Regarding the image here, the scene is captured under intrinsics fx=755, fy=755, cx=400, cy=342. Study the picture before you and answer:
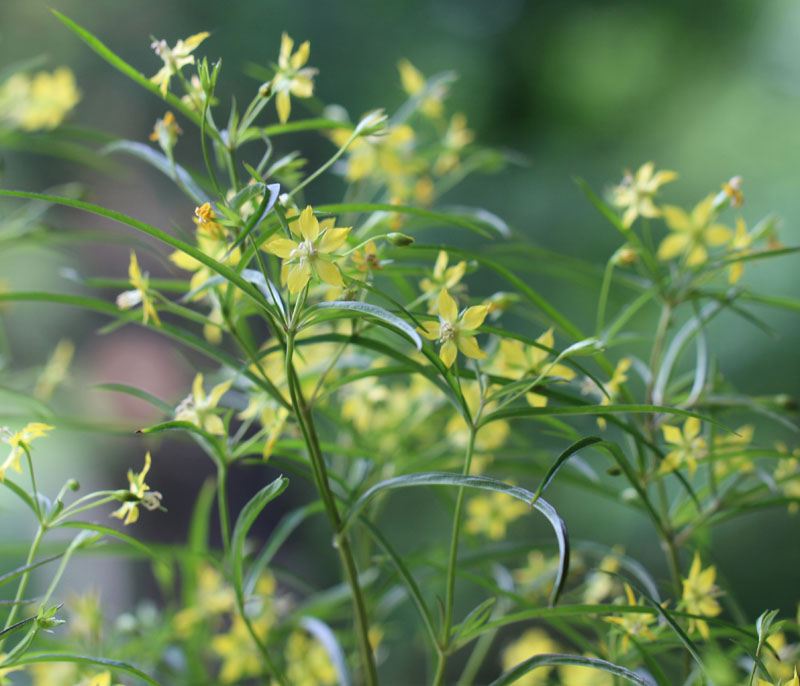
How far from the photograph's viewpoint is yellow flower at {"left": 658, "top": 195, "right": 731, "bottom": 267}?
46cm

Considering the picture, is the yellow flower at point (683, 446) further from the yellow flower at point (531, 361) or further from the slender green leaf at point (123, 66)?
the slender green leaf at point (123, 66)

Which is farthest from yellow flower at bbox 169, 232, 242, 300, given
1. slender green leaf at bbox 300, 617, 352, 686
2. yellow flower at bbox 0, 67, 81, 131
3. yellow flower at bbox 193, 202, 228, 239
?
yellow flower at bbox 0, 67, 81, 131

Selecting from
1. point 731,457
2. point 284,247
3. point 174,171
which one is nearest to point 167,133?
point 174,171

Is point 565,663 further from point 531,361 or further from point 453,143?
A: point 453,143

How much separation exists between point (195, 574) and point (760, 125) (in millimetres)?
1334

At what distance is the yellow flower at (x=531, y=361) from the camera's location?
1.18 feet

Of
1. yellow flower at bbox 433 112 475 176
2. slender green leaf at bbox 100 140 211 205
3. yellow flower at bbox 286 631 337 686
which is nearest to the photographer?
slender green leaf at bbox 100 140 211 205

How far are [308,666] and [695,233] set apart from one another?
1.39 feet

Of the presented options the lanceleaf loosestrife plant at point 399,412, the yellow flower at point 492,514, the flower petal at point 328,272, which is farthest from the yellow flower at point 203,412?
the yellow flower at point 492,514

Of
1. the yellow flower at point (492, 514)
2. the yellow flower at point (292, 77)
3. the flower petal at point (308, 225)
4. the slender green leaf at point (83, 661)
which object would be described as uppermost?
the yellow flower at point (292, 77)

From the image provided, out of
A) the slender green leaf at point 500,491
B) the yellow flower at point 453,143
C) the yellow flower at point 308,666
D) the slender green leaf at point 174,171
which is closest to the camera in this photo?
the slender green leaf at point 500,491

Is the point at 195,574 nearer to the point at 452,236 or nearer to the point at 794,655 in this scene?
the point at 794,655

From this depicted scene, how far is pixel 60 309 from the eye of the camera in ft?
5.69

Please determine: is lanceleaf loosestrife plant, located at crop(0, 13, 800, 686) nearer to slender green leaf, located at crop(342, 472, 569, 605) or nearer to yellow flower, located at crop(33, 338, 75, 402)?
slender green leaf, located at crop(342, 472, 569, 605)
